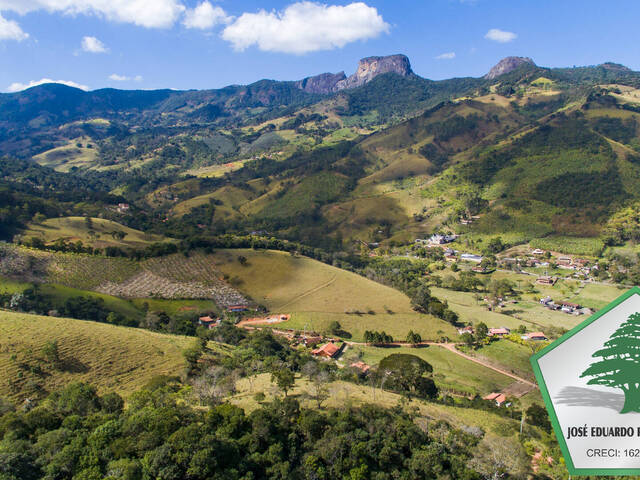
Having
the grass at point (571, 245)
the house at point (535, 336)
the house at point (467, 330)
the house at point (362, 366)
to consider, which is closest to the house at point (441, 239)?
the grass at point (571, 245)

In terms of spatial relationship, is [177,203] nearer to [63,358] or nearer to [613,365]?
[63,358]

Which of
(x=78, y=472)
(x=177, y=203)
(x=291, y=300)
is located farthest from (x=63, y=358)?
(x=177, y=203)

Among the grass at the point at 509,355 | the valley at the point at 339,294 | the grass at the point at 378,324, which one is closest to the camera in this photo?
the valley at the point at 339,294

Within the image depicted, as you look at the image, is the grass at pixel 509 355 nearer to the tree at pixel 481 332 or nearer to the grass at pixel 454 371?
the tree at pixel 481 332

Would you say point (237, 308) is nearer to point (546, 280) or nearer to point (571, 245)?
point (546, 280)

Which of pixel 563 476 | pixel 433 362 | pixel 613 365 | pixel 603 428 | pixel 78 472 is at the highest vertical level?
pixel 613 365

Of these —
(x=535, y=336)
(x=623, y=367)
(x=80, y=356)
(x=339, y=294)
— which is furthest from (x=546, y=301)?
(x=623, y=367)
